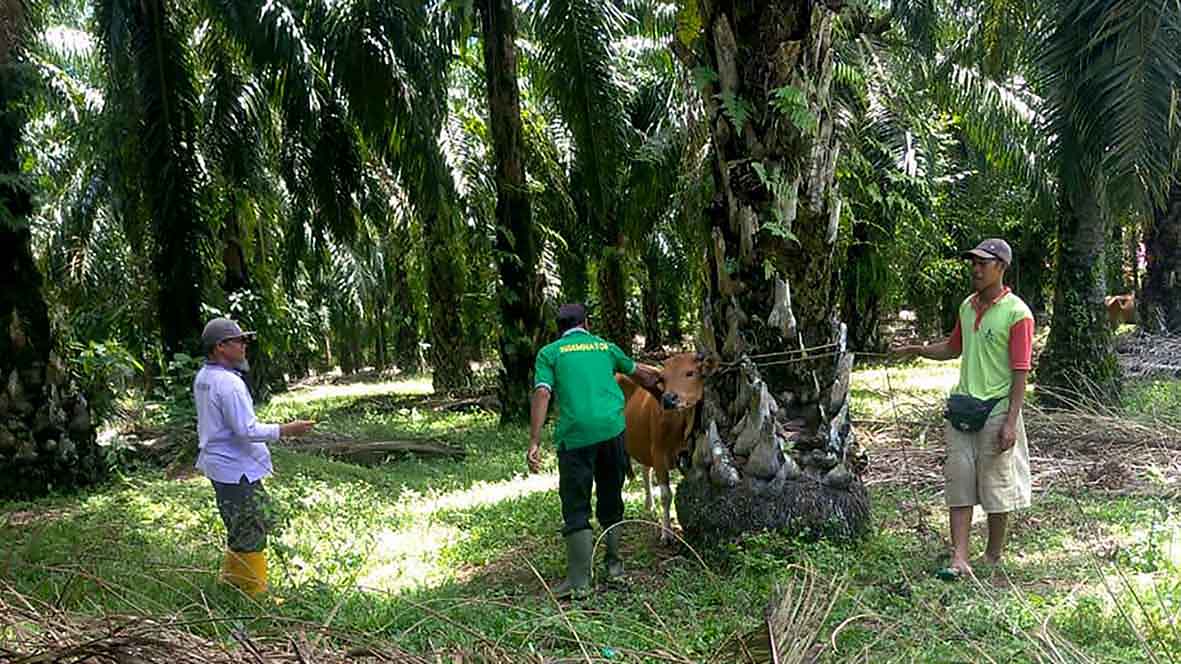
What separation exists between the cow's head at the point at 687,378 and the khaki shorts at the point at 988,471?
5.10ft

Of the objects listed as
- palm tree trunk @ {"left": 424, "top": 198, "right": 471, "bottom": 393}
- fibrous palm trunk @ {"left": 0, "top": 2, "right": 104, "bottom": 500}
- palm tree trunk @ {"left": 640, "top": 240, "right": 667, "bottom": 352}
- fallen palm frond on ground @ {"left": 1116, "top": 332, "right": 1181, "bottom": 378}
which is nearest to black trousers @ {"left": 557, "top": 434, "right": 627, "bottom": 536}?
fibrous palm trunk @ {"left": 0, "top": 2, "right": 104, "bottom": 500}

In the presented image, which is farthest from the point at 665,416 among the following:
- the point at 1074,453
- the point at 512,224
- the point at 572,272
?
the point at 572,272

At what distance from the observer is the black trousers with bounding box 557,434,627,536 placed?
5953 millimetres

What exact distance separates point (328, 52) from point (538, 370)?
6742mm

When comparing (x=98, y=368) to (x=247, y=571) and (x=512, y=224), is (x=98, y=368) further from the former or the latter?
(x=247, y=571)

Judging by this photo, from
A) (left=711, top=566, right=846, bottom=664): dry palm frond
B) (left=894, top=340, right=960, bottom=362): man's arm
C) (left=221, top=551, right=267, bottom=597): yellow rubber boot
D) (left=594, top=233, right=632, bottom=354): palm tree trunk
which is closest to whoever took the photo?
(left=711, top=566, right=846, bottom=664): dry palm frond

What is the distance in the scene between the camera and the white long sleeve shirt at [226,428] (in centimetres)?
549

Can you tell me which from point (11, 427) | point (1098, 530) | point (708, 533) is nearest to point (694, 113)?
point (708, 533)

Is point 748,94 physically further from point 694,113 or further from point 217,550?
point 217,550

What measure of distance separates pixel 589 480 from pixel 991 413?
2.40m

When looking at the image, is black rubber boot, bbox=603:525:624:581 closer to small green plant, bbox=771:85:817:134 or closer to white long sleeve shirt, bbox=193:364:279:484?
white long sleeve shirt, bbox=193:364:279:484

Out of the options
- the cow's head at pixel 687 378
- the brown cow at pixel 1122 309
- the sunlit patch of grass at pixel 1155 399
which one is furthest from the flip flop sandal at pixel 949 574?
the brown cow at pixel 1122 309

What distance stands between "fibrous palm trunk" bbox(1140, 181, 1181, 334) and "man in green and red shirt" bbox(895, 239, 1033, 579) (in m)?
11.8

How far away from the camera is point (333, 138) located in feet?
42.8
